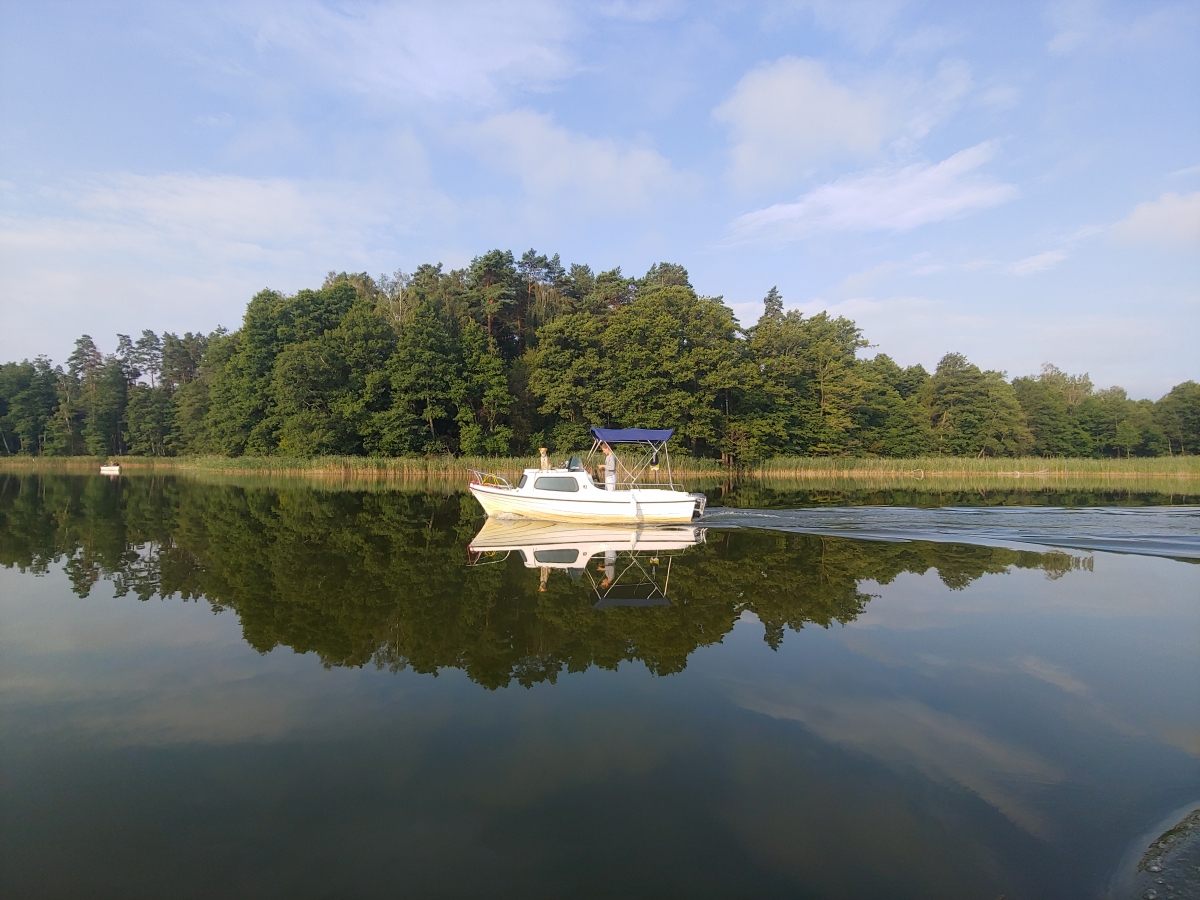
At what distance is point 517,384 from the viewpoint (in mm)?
53219

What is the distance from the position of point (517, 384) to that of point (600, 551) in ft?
130

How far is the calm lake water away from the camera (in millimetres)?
3889

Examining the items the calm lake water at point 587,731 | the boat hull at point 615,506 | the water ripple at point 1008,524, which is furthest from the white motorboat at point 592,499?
the calm lake water at point 587,731

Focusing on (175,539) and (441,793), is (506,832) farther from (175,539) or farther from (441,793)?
(175,539)

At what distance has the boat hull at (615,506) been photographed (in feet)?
61.1

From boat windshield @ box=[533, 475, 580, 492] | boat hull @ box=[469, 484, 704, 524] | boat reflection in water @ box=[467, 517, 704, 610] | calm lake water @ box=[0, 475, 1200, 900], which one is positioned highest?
boat windshield @ box=[533, 475, 580, 492]

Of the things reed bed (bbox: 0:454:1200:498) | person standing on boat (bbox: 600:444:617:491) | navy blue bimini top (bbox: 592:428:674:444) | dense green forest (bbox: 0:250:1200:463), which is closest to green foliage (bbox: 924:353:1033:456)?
dense green forest (bbox: 0:250:1200:463)

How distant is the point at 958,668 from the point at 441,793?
574cm

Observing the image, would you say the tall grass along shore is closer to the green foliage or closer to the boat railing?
the boat railing

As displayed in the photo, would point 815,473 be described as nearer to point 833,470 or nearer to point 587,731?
point 833,470

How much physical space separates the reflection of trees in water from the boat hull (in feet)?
3.80

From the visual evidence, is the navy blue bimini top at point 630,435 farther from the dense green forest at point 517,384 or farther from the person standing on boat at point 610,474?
the dense green forest at point 517,384

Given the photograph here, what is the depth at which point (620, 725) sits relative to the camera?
569cm

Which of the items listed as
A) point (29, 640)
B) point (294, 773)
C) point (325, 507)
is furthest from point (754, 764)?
point (325, 507)
